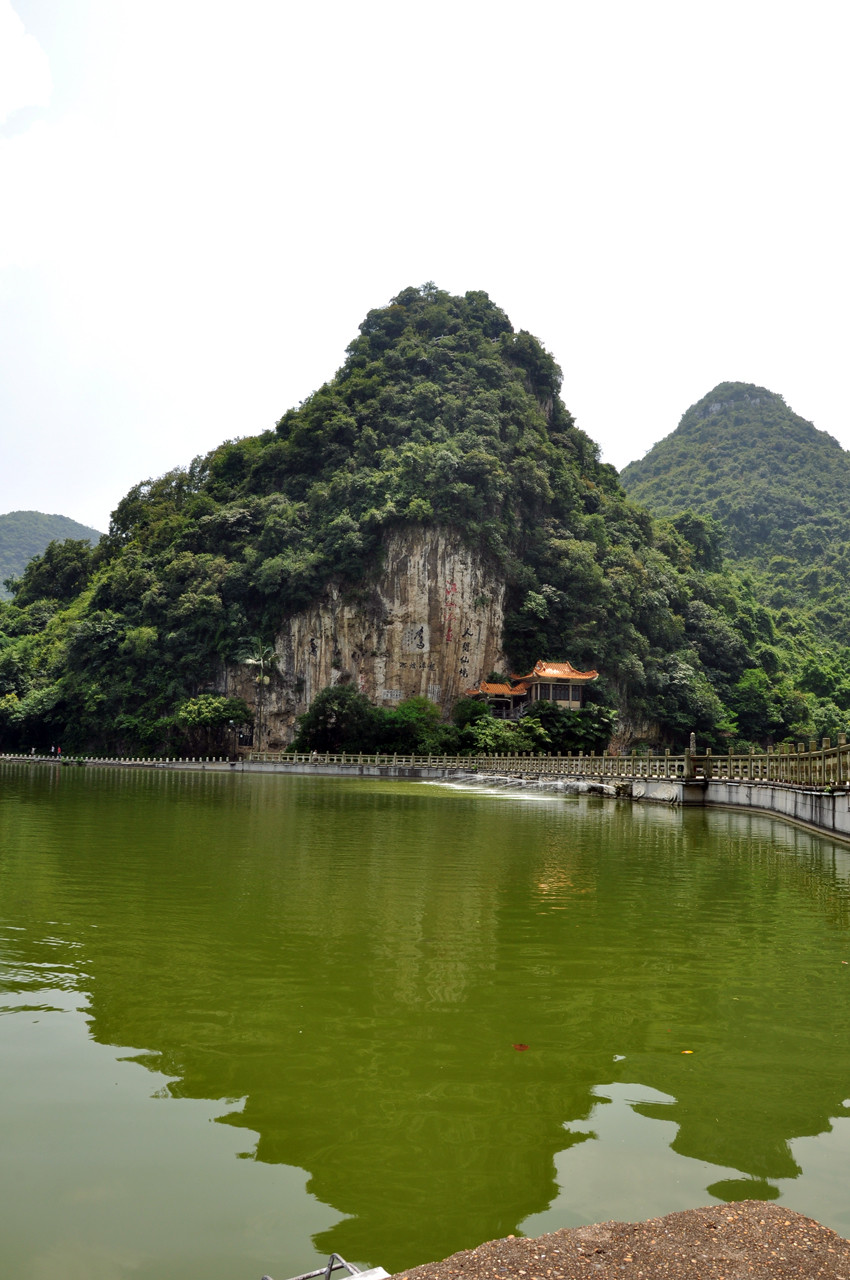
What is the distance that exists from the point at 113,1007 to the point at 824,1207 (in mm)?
4766

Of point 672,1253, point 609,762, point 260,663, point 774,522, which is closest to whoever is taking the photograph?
point 672,1253

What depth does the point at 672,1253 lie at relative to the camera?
307 cm

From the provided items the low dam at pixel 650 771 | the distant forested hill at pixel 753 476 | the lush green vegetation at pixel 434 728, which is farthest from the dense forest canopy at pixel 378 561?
the distant forested hill at pixel 753 476

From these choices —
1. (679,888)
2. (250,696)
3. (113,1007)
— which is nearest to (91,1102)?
(113,1007)

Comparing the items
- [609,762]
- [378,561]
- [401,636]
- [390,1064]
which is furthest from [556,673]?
[390,1064]

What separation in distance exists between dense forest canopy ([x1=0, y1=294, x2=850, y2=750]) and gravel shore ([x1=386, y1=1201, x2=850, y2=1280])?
249 ft

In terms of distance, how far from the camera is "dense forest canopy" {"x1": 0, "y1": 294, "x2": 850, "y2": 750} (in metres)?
81.9

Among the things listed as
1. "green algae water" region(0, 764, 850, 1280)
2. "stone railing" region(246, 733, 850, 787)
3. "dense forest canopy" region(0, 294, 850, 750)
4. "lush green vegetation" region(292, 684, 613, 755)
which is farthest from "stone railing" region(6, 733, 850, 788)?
"green algae water" region(0, 764, 850, 1280)

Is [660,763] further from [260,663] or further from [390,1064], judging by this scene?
[260,663]

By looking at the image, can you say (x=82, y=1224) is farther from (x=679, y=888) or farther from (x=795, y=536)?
(x=795, y=536)

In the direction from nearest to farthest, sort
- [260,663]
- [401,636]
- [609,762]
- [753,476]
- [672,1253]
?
[672,1253], [609,762], [401,636], [260,663], [753,476]

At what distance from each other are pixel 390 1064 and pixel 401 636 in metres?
75.0

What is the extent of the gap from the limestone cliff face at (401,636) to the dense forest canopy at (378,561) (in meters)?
1.58

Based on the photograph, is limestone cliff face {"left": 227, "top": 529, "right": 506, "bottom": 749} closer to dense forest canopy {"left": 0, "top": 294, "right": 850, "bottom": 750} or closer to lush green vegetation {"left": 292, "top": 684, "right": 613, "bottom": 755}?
dense forest canopy {"left": 0, "top": 294, "right": 850, "bottom": 750}
